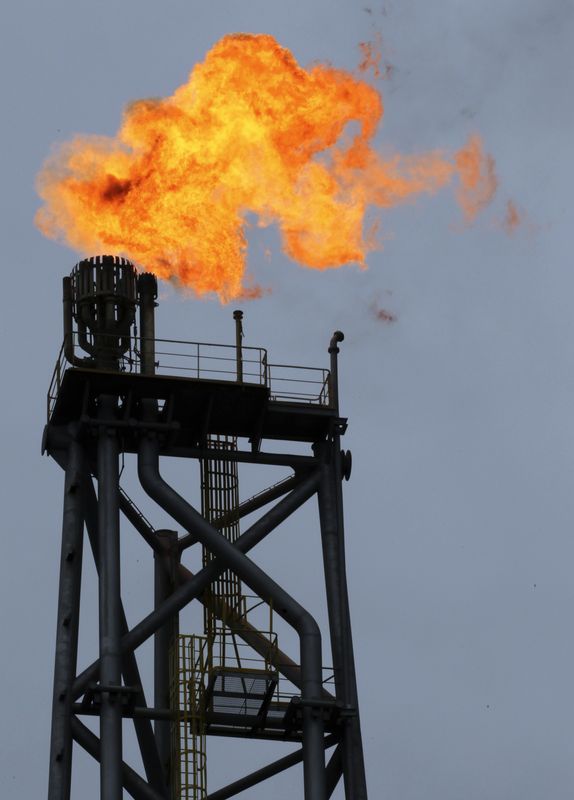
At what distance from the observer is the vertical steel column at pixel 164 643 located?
232ft

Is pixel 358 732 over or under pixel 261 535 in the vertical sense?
under

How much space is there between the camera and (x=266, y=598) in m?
69.4

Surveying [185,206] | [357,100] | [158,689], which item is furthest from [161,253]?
[158,689]

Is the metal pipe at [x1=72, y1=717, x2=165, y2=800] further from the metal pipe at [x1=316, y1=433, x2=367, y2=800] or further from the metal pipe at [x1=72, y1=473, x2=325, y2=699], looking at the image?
the metal pipe at [x1=316, y1=433, x2=367, y2=800]

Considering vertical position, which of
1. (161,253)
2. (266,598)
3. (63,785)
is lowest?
(63,785)

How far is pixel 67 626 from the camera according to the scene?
68312mm

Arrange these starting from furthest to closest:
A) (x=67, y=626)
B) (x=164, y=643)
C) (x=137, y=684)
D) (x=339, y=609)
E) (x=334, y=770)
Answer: (x=164, y=643)
(x=339, y=609)
(x=137, y=684)
(x=334, y=770)
(x=67, y=626)

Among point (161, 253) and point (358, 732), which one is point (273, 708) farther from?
point (161, 253)

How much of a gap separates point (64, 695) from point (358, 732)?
748cm

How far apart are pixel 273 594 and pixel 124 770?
18.9 feet

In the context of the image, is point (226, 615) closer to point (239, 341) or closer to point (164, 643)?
point (164, 643)

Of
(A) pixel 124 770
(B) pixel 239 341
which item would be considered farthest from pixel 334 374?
(A) pixel 124 770

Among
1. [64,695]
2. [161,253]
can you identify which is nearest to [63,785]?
[64,695]

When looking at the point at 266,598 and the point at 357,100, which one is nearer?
the point at 266,598
